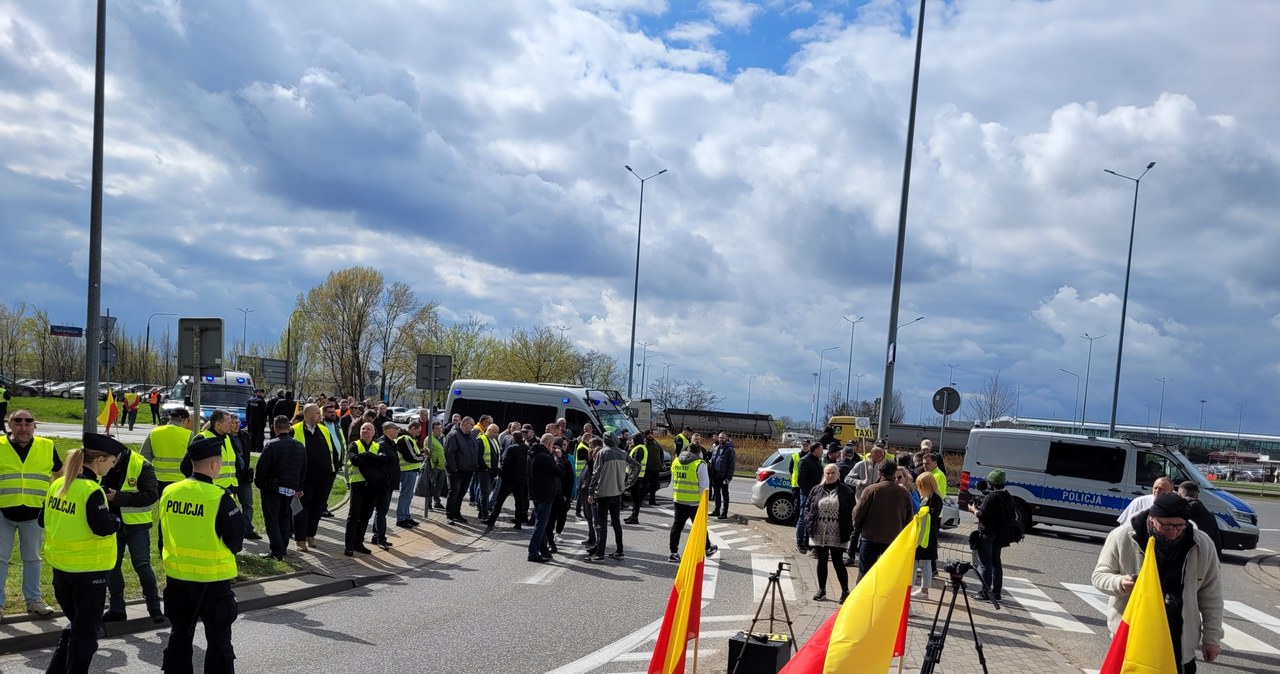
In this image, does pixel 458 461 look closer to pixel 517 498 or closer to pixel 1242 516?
pixel 517 498

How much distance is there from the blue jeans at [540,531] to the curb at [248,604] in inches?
84.9

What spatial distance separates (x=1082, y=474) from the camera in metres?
19.6

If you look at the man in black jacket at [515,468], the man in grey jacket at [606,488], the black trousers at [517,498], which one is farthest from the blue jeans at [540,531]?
the black trousers at [517,498]

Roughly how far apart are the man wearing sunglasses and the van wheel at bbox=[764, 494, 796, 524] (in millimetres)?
13463

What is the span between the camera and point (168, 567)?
5832 millimetres

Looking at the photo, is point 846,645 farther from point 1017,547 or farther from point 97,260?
point 1017,547

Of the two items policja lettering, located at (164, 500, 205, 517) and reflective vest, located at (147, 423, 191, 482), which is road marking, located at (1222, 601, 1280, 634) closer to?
Result: policja lettering, located at (164, 500, 205, 517)

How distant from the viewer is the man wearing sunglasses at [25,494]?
8094 mm

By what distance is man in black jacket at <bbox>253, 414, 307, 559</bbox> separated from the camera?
11506 millimetres

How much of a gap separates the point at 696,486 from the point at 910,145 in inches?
371

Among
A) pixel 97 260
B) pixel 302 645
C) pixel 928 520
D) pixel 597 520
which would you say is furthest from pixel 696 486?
pixel 97 260

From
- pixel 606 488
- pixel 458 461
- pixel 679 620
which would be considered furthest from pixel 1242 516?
pixel 679 620

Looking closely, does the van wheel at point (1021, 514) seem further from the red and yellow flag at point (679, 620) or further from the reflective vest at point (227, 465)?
the reflective vest at point (227, 465)

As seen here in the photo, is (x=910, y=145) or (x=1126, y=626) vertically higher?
(x=910, y=145)
